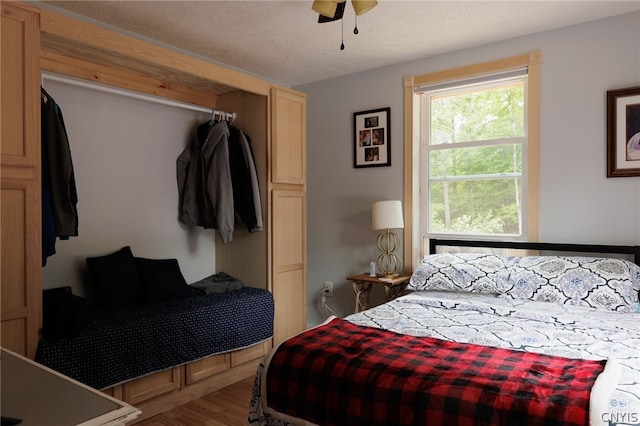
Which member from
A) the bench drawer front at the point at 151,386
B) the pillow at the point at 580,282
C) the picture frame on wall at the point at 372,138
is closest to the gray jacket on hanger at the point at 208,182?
the bench drawer front at the point at 151,386

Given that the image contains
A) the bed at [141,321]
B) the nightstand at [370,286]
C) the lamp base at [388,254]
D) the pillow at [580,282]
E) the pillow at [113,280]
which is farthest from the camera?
the lamp base at [388,254]

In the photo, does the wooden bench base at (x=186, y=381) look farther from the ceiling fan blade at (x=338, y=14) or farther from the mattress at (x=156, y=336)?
the ceiling fan blade at (x=338, y=14)

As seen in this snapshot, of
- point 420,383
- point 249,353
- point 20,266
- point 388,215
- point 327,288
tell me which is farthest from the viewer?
point 327,288

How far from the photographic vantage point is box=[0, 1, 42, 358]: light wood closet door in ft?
7.09

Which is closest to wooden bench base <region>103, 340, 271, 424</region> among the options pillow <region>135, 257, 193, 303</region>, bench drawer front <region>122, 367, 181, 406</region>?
bench drawer front <region>122, 367, 181, 406</region>

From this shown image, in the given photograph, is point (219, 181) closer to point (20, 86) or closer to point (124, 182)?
point (124, 182)

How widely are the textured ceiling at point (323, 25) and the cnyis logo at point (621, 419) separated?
2410mm

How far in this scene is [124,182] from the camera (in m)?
3.38

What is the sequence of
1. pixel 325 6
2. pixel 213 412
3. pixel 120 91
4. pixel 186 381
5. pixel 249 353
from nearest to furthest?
pixel 325 6 < pixel 213 412 < pixel 186 381 < pixel 120 91 < pixel 249 353

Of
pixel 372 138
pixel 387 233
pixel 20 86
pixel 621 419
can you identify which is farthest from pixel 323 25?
pixel 621 419

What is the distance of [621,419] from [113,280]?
281cm

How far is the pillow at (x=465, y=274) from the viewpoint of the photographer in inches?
120

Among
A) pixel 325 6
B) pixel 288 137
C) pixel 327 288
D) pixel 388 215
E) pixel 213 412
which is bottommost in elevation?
pixel 213 412

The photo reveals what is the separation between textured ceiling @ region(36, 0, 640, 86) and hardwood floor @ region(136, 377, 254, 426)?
2.54 meters
